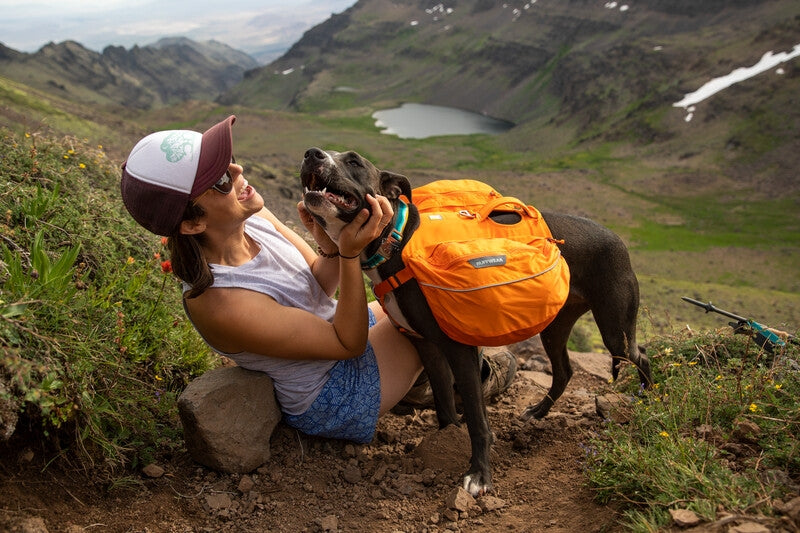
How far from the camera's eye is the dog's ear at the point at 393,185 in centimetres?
414

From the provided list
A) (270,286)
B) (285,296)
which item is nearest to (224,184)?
(270,286)

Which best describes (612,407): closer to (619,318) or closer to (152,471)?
(619,318)

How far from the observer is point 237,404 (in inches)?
149

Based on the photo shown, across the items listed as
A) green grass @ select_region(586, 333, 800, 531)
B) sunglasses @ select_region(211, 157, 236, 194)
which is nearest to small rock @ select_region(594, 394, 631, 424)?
green grass @ select_region(586, 333, 800, 531)

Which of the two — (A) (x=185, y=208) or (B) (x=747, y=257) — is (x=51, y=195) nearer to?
(A) (x=185, y=208)

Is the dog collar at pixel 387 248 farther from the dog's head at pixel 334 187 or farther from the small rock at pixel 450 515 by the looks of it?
the small rock at pixel 450 515

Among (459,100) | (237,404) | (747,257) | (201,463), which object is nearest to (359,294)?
(237,404)

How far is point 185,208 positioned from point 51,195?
1.98m

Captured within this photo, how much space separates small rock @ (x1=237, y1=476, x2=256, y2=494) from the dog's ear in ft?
6.41

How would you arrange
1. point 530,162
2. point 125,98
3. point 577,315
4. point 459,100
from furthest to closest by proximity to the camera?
point 125,98
point 459,100
point 530,162
point 577,315

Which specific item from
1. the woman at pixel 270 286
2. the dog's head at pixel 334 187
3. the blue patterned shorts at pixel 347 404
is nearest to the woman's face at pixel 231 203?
the woman at pixel 270 286

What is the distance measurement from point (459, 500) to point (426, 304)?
3.78ft

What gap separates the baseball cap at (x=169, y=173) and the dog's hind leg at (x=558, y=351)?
9.50 feet

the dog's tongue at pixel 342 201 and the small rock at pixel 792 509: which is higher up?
the dog's tongue at pixel 342 201
